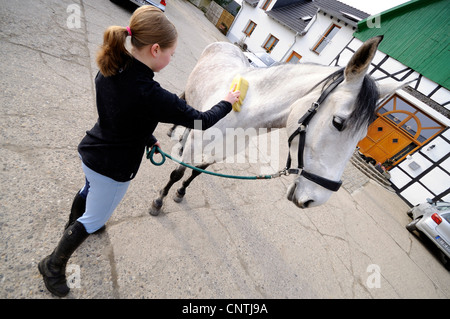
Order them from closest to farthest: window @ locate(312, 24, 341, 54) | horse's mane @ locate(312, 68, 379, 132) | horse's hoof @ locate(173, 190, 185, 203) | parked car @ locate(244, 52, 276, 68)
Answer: horse's mane @ locate(312, 68, 379, 132) < horse's hoof @ locate(173, 190, 185, 203) < parked car @ locate(244, 52, 276, 68) < window @ locate(312, 24, 341, 54)

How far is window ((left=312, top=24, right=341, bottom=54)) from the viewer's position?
13.4 metres

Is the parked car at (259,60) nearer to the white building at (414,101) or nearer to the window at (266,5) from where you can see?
the white building at (414,101)

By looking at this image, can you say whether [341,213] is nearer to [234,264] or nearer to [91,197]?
[234,264]

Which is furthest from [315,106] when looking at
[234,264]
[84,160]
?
[234,264]

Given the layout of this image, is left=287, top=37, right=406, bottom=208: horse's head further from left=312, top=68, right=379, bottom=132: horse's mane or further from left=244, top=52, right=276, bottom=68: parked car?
left=244, top=52, right=276, bottom=68: parked car

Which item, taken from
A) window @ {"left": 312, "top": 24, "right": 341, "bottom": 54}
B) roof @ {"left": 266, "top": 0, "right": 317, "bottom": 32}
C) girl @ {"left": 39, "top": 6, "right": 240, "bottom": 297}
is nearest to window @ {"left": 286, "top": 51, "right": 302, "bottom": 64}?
window @ {"left": 312, "top": 24, "right": 341, "bottom": 54}

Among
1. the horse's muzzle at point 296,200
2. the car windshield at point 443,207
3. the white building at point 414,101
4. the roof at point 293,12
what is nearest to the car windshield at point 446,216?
the car windshield at point 443,207

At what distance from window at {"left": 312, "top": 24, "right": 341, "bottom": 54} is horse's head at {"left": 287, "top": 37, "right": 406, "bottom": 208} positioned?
16241 millimetres

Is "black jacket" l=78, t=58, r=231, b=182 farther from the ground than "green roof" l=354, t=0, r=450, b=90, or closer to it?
closer to it

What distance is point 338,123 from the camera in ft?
4.13

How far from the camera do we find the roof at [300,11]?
1611 centimetres

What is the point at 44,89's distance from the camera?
3.11 metres

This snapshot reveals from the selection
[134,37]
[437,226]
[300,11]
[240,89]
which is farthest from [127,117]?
[300,11]

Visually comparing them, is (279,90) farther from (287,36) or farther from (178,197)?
(287,36)
